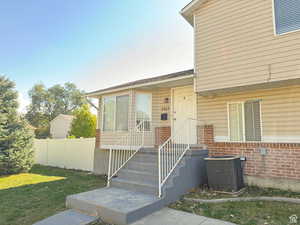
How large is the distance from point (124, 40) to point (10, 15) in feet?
17.8

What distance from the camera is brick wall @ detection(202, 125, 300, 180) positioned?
4891 mm

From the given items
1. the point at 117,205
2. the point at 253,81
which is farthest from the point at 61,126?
the point at 253,81

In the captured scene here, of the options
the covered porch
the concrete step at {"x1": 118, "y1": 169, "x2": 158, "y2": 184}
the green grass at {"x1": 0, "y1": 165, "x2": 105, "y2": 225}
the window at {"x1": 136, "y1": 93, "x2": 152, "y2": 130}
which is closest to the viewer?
the green grass at {"x1": 0, "y1": 165, "x2": 105, "y2": 225}

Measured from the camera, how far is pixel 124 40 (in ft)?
35.0

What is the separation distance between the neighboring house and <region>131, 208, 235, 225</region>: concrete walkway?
31.0 meters

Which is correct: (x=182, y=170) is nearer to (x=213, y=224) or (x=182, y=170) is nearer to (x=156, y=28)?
(x=213, y=224)

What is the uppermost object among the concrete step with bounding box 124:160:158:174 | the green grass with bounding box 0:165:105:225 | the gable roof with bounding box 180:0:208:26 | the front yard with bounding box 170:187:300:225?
the gable roof with bounding box 180:0:208:26

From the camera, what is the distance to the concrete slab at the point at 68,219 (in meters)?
3.53

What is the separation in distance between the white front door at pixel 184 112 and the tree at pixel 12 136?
790 cm

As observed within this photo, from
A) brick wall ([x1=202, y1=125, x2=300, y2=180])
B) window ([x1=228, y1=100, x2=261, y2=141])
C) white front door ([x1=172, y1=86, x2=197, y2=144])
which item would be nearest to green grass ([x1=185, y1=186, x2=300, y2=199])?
brick wall ([x1=202, y1=125, x2=300, y2=180])

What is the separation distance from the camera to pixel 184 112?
722 centimetres

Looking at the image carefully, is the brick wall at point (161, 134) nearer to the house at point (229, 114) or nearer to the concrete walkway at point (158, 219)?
the house at point (229, 114)

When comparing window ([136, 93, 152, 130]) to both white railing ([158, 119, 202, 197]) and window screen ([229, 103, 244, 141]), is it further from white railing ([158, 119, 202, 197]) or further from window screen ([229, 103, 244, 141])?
window screen ([229, 103, 244, 141])

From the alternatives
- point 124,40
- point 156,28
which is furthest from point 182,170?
point 124,40
